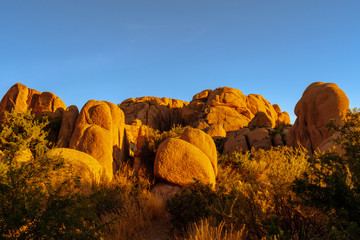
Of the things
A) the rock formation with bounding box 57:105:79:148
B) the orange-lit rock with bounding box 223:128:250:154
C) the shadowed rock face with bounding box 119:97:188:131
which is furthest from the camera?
the shadowed rock face with bounding box 119:97:188:131

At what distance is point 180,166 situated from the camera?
29.1 feet

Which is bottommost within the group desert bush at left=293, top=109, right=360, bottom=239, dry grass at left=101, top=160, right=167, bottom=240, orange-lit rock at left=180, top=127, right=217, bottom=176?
dry grass at left=101, top=160, right=167, bottom=240

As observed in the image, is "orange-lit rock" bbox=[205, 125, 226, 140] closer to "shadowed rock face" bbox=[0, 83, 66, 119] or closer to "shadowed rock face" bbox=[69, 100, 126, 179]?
"shadowed rock face" bbox=[0, 83, 66, 119]

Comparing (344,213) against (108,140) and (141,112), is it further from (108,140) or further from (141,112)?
(141,112)

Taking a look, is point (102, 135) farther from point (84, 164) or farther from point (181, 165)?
point (181, 165)

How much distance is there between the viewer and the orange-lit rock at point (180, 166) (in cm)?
879

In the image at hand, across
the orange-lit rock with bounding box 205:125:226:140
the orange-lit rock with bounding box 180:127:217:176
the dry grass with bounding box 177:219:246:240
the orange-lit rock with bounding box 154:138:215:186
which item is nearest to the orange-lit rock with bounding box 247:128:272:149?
the orange-lit rock with bounding box 205:125:226:140

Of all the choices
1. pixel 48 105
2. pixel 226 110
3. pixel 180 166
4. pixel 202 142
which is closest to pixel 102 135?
pixel 180 166

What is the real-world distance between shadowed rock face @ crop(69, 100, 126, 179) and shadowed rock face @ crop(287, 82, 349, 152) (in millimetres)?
13929

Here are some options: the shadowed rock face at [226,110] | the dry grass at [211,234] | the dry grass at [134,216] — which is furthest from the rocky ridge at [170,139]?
the shadowed rock face at [226,110]

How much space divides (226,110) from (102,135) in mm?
36205

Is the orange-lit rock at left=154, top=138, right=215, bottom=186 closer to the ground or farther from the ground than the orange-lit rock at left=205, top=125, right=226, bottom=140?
closer to the ground

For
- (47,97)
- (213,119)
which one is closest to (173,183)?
(47,97)

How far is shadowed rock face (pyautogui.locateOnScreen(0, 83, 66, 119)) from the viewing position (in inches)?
592
